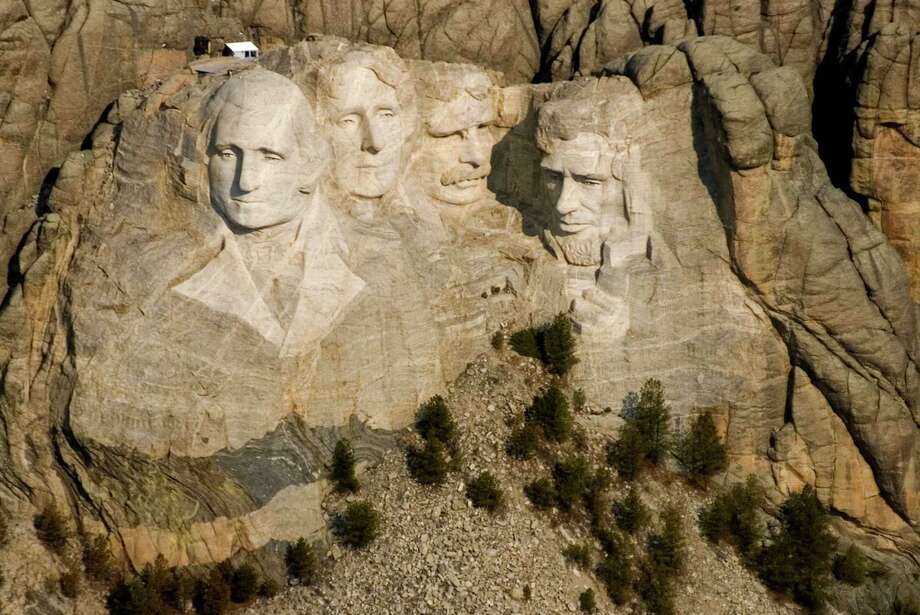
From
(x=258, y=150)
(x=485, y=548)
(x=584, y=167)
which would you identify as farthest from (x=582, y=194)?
(x=485, y=548)

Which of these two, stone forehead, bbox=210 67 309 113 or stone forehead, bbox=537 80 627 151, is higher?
stone forehead, bbox=210 67 309 113

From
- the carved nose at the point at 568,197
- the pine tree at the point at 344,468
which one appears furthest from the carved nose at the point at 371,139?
the pine tree at the point at 344,468

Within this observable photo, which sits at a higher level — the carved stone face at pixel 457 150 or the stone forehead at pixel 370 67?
the stone forehead at pixel 370 67

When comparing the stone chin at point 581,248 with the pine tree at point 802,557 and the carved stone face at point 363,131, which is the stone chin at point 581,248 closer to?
the carved stone face at point 363,131

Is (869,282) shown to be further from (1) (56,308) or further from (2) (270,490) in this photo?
(1) (56,308)

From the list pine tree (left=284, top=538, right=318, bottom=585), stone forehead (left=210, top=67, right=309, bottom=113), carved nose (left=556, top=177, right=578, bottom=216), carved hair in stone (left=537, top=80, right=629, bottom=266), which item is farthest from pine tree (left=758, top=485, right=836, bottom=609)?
stone forehead (left=210, top=67, right=309, bottom=113)

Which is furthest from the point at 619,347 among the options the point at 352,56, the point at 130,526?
the point at 130,526

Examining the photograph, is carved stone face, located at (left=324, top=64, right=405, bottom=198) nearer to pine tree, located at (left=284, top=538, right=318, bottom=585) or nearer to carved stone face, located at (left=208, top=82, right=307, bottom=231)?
carved stone face, located at (left=208, top=82, right=307, bottom=231)

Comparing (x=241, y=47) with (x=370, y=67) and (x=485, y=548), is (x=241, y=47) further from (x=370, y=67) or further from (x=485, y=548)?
(x=485, y=548)
